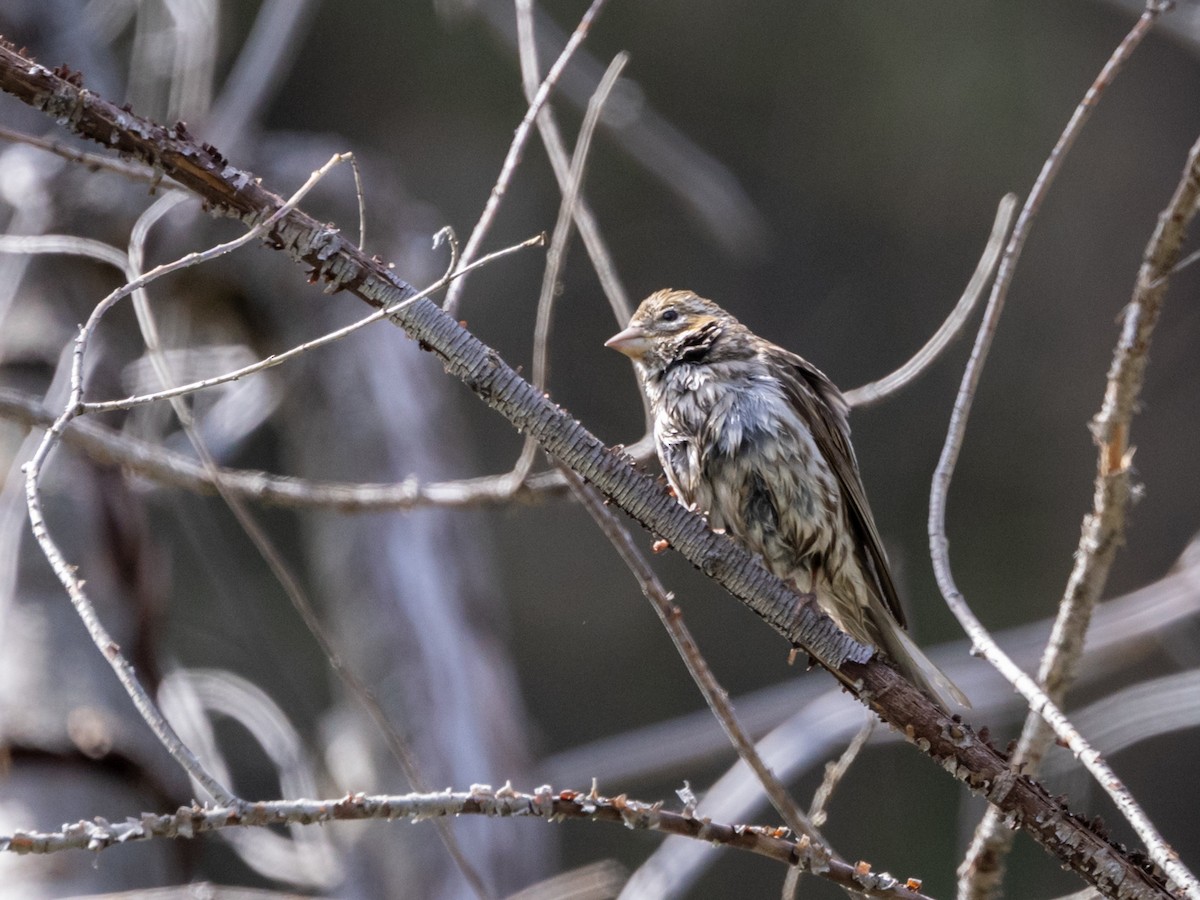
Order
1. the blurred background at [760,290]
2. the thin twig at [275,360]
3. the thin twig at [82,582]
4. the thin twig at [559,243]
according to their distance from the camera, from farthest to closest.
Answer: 1. the blurred background at [760,290]
2. the thin twig at [559,243]
3. the thin twig at [275,360]
4. the thin twig at [82,582]

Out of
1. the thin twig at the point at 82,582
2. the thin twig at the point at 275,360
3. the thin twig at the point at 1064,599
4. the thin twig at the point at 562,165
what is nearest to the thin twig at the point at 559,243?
the thin twig at the point at 562,165

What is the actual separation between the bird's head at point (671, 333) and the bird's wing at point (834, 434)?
160 mm

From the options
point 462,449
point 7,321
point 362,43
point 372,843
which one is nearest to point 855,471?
point 462,449

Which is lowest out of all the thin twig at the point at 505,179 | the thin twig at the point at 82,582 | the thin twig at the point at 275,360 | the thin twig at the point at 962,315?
the thin twig at the point at 82,582

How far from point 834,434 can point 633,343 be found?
54cm

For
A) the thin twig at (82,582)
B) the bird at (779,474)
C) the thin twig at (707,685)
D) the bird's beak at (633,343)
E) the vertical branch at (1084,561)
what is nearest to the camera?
the thin twig at (82,582)

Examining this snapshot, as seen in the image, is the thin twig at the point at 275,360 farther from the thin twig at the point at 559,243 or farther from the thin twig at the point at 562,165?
the thin twig at the point at 562,165

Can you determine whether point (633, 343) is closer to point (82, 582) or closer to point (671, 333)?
point (671, 333)

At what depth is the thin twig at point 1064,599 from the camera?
6.88 ft

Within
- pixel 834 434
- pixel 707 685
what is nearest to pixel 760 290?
pixel 834 434

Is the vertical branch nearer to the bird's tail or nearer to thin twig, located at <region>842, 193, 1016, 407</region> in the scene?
the bird's tail

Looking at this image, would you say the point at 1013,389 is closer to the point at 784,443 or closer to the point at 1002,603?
the point at 1002,603

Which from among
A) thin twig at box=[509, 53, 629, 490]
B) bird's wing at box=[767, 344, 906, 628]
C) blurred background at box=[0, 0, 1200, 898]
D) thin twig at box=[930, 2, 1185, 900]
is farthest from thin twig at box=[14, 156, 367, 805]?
blurred background at box=[0, 0, 1200, 898]

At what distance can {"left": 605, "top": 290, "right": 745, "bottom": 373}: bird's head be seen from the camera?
341cm
